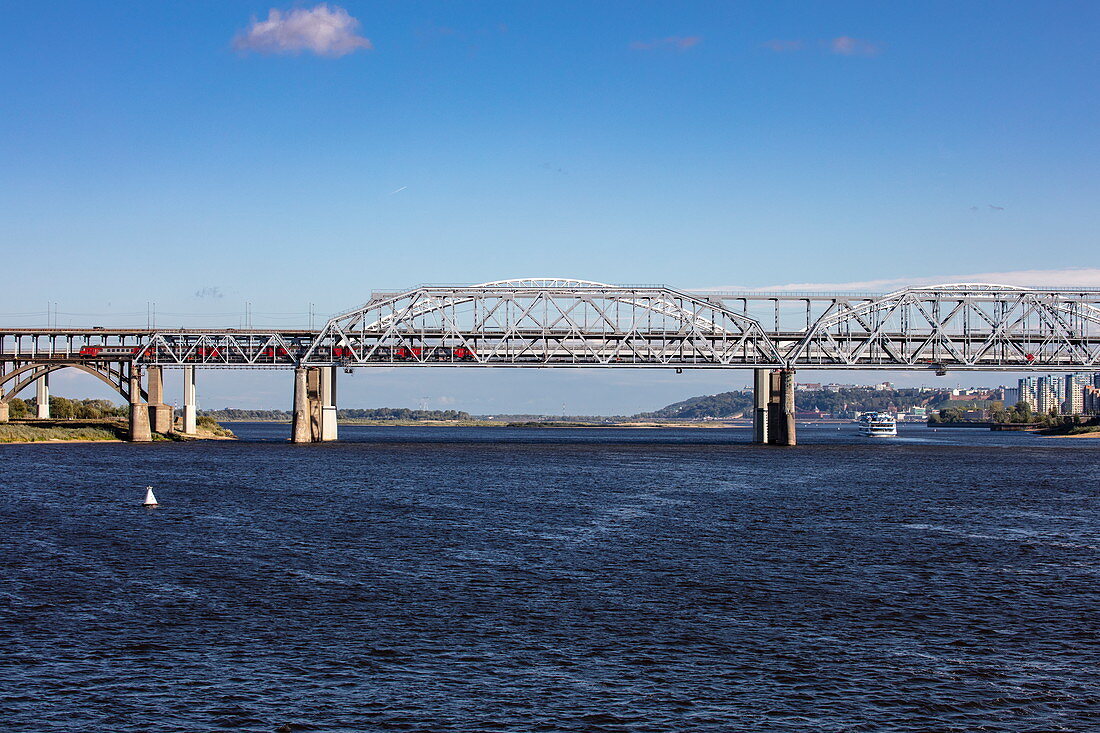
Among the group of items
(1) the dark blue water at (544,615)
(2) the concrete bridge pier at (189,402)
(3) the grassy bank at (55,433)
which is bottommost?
(1) the dark blue water at (544,615)

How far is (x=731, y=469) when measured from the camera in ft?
343

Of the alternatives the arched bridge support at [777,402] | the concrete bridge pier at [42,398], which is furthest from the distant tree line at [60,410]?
the arched bridge support at [777,402]

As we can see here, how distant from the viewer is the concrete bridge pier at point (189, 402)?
531 feet

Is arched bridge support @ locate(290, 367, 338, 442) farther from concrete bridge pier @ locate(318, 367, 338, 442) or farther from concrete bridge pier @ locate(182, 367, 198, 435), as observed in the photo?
concrete bridge pier @ locate(182, 367, 198, 435)

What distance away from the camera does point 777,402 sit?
158 m

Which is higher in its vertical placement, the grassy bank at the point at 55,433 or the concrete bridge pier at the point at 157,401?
the concrete bridge pier at the point at 157,401

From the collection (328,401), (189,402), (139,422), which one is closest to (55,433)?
(139,422)

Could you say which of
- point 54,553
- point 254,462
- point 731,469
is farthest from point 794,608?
point 254,462

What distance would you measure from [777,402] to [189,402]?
8505cm

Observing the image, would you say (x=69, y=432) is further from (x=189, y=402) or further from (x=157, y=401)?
(x=189, y=402)

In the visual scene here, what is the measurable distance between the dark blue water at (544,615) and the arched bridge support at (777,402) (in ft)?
293

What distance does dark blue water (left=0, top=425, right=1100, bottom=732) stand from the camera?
2336 cm

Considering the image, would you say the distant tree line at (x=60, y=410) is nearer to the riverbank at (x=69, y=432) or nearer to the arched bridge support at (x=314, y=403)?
the riverbank at (x=69, y=432)

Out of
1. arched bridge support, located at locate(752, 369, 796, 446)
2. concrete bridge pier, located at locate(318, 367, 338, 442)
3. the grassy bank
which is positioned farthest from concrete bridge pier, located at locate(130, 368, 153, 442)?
arched bridge support, located at locate(752, 369, 796, 446)
